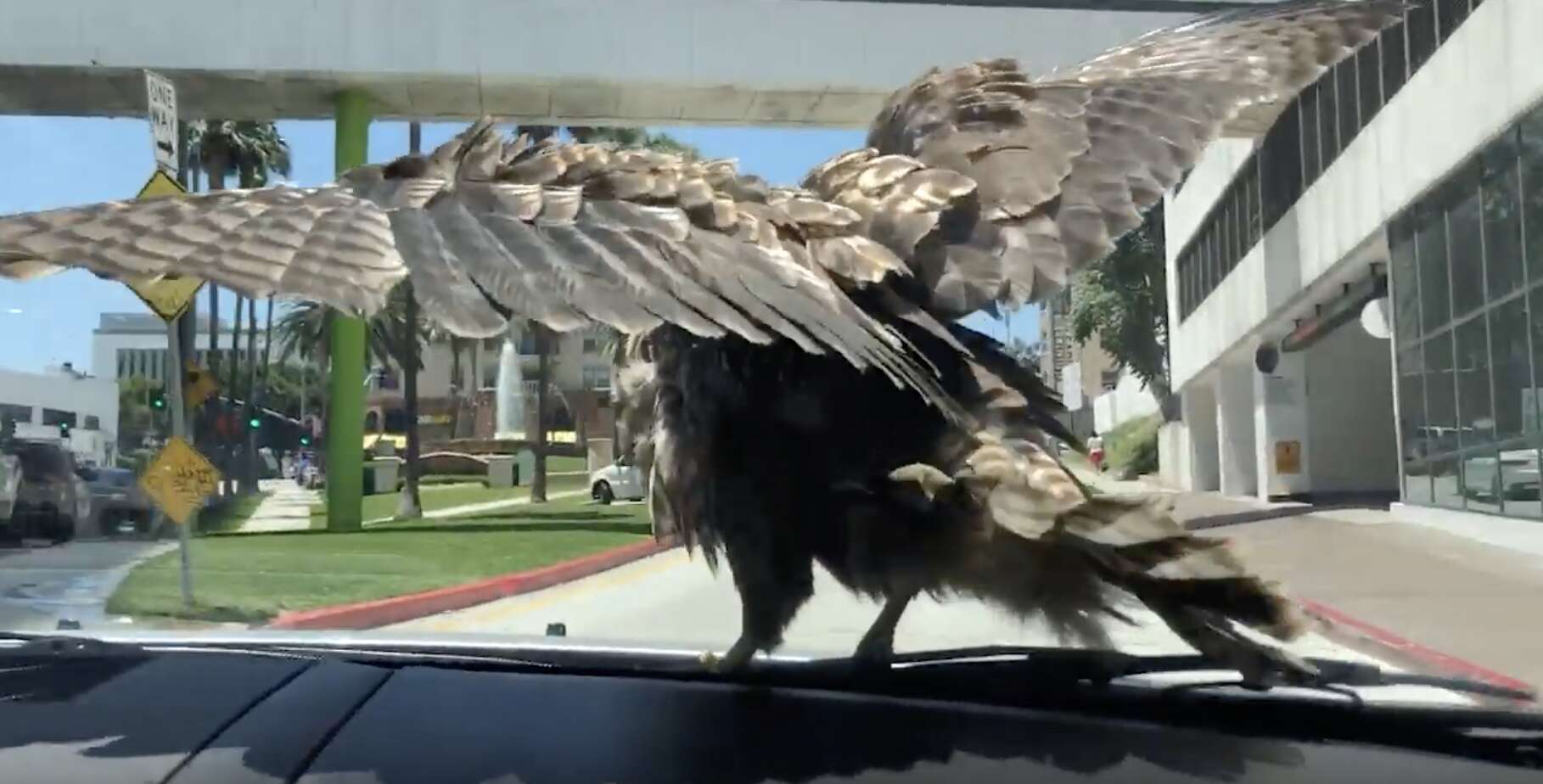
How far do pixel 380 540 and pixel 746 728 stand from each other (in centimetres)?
1167

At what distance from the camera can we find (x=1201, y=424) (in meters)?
31.1

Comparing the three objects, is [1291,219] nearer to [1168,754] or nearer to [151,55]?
[151,55]

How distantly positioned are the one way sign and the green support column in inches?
95.8

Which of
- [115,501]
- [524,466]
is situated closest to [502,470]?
[524,466]

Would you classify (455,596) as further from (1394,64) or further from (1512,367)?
(1394,64)

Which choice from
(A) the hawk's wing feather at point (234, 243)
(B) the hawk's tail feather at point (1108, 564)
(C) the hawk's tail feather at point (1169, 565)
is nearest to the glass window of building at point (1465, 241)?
(B) the hawk's tail feather at point (1108, 564)

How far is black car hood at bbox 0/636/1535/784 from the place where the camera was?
149 cm

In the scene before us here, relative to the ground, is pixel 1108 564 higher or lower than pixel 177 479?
lower

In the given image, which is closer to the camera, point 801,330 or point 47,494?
point 801,330

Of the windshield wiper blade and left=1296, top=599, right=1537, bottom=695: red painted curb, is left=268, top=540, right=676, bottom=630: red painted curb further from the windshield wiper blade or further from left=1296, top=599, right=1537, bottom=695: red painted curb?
the windshield wiper blade

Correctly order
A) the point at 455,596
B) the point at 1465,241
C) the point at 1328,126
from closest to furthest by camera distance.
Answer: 1. the point at 455,596
2. the point at 1465,241
3. the point at 1328,126

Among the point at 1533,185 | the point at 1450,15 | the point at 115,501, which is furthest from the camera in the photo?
the point at 115,501

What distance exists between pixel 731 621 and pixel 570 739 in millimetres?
1714

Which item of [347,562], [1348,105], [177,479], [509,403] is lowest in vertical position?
[347,562]
